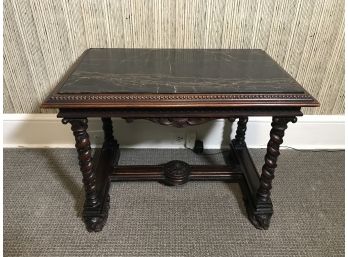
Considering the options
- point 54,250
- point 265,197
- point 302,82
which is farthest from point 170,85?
point 302,82

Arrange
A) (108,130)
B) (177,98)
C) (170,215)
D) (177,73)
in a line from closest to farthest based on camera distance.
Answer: (177,98) → (177,73) → (170,215) → (108,130)

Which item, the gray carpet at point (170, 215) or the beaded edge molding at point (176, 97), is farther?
the gray carpet at point (170, 215)

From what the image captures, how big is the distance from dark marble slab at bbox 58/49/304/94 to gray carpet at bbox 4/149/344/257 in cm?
65

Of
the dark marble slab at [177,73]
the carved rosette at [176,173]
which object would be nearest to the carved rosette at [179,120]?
the dark marble slab at [177,73]

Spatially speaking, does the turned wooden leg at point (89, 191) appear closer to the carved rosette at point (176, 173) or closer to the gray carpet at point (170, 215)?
the gray carpet at point (170, 215)

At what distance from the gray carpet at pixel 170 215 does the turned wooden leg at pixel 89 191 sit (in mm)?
53

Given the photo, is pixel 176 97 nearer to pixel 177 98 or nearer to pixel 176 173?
pixel 177 98

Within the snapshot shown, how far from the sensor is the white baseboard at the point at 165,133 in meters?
1.68

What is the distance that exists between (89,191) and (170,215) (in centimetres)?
39

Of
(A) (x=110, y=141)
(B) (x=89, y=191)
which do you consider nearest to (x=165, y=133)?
(A) (x=110, y=141)

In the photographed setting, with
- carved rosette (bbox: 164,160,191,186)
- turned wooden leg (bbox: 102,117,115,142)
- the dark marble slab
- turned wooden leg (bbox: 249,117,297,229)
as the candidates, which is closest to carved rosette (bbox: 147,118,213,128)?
the dark marble slab

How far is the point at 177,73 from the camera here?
1.10 meters

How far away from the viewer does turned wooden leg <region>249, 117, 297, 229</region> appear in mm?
1046

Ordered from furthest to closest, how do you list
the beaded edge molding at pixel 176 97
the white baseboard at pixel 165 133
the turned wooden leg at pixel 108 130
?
the white baseboard at pixel 165 133 → the turned wooden leg at pixel 108 130 → the beaded edge molding at pixel 176 97
